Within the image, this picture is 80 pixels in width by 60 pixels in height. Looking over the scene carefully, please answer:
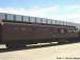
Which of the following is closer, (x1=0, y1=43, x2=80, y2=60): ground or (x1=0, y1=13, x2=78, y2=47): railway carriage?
(x1=0, y1=43, x2=80, y2=60): ground

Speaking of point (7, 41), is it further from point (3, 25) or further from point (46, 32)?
point (46, 32)

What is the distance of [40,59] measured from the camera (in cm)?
1530

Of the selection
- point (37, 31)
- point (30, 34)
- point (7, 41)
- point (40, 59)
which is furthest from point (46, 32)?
point (40, 59)

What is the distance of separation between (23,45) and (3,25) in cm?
395

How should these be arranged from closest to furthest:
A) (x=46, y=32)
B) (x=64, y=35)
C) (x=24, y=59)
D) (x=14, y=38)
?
(x=24, y=59) → (x=14, y=38) → (x=46, y=32) → (x=64, y=35)

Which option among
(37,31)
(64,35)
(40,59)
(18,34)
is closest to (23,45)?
(18,34)

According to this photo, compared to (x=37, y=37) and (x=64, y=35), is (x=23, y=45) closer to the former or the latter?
(x=37, y=37)

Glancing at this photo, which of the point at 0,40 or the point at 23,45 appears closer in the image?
the point at 0,40

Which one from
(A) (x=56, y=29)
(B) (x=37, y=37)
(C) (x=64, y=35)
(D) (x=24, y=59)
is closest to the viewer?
(D) (x=24, y=59)

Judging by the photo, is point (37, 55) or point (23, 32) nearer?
point (37, 55)

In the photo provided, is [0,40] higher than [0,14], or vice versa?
[0,14]

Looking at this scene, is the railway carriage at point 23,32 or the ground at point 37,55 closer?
the ground at point 37,55

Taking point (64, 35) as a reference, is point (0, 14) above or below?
above

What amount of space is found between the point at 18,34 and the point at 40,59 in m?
8.87
